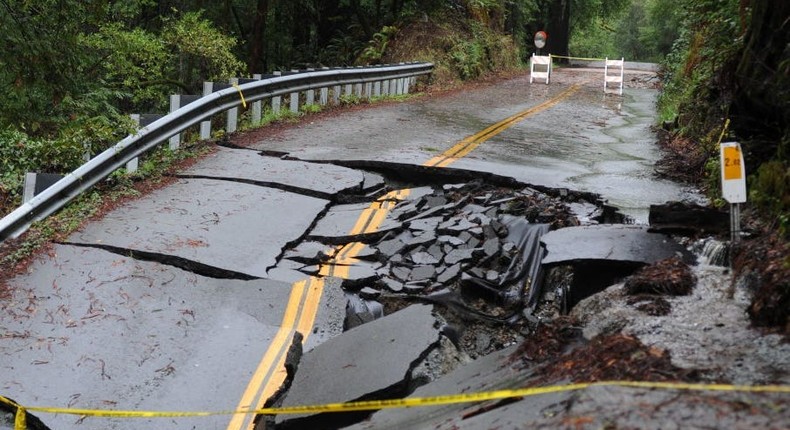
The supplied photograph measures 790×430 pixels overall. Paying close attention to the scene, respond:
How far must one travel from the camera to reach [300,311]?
638 centimetres

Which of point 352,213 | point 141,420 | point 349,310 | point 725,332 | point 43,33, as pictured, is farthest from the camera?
point 43,33

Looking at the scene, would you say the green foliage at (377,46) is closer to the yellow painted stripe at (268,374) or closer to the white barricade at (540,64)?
the white barricade at (540,64)

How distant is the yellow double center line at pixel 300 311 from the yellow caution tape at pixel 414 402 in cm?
17

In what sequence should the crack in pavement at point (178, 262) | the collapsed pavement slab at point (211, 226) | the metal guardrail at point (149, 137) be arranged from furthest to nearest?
the metal guardrail at point (149, 137) → the collapsed pavement slab at point (211, 226) → the crack in pavement at point (178, 262)

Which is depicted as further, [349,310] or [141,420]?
[349,310]

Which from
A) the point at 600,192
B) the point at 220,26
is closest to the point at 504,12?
the point at 220,26

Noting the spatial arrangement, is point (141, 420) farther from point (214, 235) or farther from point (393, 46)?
point (393, 46)

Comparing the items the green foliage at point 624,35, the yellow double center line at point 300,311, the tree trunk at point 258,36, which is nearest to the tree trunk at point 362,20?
the tree trunk at point 258,36

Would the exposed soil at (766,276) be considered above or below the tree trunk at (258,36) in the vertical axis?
below

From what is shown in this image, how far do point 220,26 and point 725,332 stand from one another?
2171 cm

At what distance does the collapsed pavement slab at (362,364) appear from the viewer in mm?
4965

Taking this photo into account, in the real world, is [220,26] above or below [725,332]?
above

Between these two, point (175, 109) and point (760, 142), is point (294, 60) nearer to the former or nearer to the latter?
point (175, 109)

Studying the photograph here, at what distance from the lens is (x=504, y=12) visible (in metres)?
32.8
